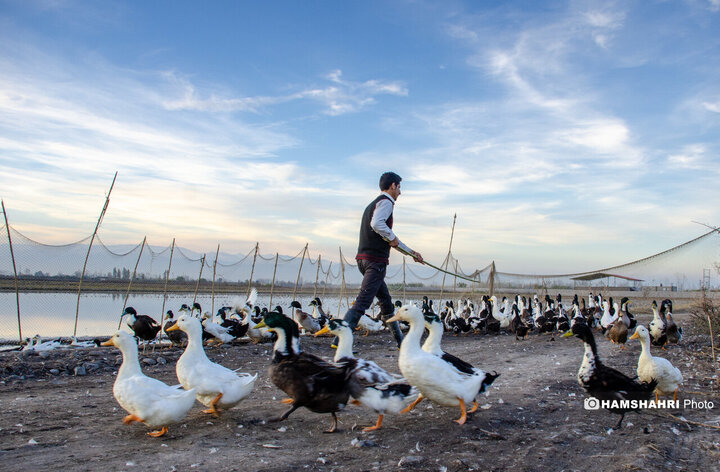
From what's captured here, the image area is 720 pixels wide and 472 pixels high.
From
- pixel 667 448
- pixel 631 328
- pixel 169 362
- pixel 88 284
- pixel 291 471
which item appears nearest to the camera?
pixel 291 471

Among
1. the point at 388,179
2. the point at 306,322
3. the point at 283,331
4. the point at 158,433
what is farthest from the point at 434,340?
the point at 306,322

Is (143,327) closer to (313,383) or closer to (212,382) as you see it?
(212,382)

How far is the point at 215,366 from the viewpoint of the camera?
4.68m

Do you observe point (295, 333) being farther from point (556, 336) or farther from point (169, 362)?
point (556, 336)

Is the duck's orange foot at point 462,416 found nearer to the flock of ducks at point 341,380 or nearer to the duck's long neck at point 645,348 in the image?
the flock of ducks at point 341,380

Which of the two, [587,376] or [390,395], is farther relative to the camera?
[587,376]

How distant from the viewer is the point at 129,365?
4.35 metres

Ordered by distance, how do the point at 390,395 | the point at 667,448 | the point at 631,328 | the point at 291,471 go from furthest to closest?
the point at 631,328 → the point at 390,395 → the point at 667,448 → the point at 291,471

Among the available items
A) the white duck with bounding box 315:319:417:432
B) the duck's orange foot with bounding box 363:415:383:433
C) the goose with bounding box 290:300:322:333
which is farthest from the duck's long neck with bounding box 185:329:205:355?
the goose with bounding box 290:300:322:333

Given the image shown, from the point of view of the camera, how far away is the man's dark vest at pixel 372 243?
19.9 feet

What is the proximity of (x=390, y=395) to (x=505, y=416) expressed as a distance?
1163 mm

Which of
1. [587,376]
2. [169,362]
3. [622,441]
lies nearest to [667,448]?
[622,441]

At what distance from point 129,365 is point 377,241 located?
9.94ft

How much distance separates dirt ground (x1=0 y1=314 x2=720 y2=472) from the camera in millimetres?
3361
